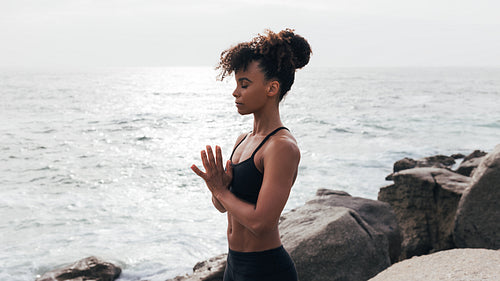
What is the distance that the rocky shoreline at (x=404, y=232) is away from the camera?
4.64 meters

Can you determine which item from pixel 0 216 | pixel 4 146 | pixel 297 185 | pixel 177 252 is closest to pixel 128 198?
pixel 0 216

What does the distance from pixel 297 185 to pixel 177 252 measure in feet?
19.0

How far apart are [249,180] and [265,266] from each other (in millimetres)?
482

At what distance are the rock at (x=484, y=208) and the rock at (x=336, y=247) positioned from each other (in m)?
1.87

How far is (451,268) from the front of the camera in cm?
430

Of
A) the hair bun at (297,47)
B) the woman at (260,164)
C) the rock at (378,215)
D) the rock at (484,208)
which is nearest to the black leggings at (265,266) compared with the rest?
the woman at (260,164)

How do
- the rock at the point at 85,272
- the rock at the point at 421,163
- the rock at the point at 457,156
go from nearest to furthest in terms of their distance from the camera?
the rock at the point at 85,272 → the rock at the point at 421,163 → the rock at the point at 457,156

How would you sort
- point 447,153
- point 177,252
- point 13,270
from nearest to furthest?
point 13,270 → point 177,252 → point 447,153

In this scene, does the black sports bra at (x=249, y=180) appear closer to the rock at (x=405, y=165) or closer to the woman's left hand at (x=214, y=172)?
the woman's left hand at (x=214, y=172)

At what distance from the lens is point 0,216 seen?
38.1 feet

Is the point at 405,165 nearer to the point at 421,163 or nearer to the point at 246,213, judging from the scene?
the point at 421,163

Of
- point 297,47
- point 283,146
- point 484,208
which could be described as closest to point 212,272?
point 283,146

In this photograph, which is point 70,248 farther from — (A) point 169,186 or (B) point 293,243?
(B) point 293,243

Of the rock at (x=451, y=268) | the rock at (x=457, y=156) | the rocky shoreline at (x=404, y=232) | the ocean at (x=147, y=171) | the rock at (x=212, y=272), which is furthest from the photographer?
the rock at (x=457, y=156)
